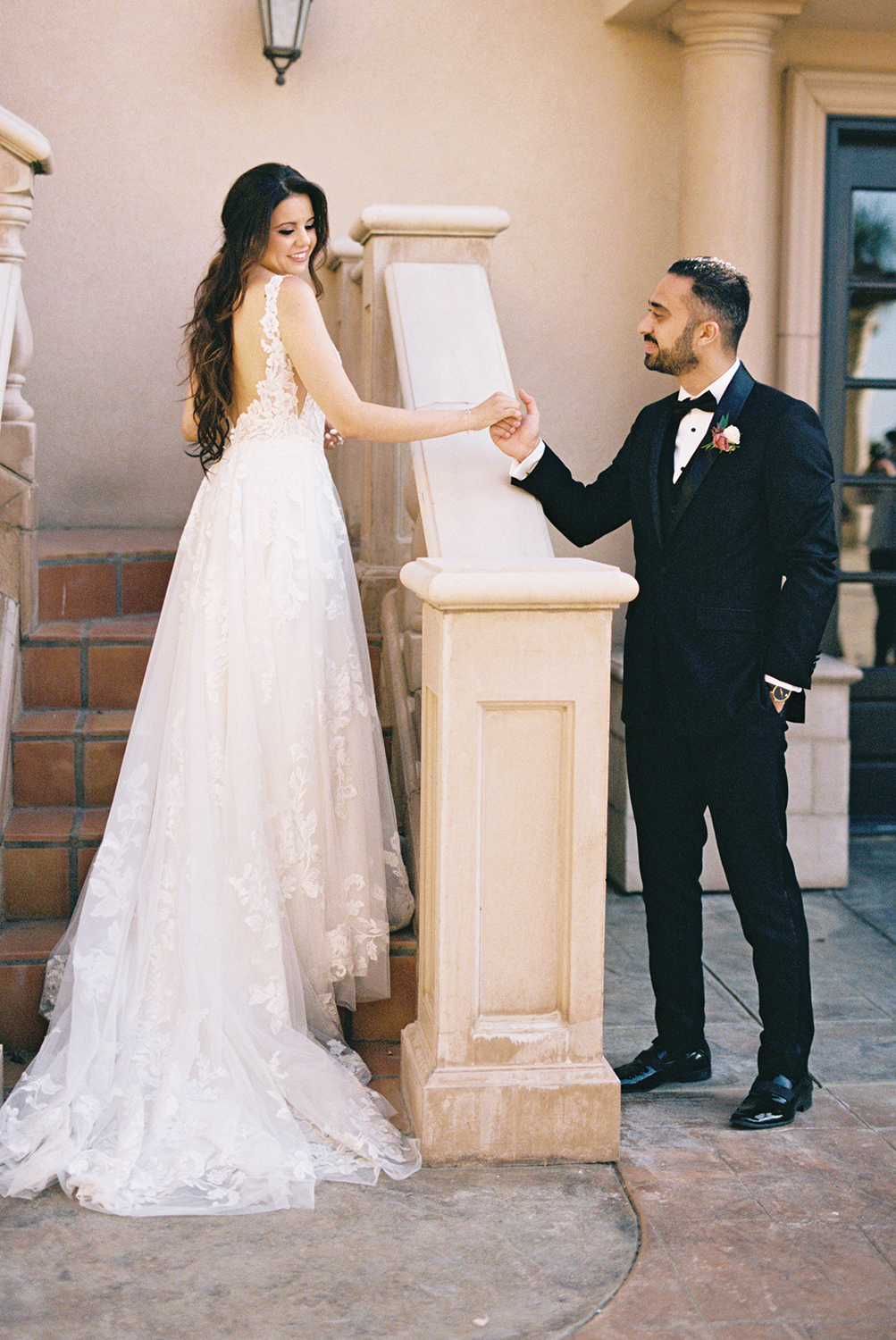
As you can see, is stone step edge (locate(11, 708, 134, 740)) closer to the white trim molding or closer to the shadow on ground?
the shadow on ground

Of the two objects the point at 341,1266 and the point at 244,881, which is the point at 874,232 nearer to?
the point at 244,881

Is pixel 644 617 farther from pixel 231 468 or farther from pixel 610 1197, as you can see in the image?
pixel 610 1197

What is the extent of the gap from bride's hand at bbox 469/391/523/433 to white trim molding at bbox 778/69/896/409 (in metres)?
2.67

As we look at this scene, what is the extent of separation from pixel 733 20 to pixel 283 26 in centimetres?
166

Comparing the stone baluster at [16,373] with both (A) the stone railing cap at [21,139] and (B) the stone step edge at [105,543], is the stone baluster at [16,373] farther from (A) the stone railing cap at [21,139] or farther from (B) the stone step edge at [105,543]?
(B) the stone step edge at [105,543]

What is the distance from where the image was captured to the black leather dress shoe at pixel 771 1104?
3342mm

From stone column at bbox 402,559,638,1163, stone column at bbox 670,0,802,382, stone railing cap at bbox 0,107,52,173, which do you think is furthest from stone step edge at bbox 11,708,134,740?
stone column at bbox 670,0,802,382

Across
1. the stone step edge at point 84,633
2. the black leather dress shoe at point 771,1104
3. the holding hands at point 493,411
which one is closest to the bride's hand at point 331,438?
the holding hands at point 493,411

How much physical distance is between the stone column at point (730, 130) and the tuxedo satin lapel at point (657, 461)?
2198mm

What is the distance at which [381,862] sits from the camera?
354cm

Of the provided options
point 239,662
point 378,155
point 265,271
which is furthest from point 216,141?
point 239,662

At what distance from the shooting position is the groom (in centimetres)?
328

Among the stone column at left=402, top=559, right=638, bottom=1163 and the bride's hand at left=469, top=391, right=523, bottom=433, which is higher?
the bride's hand at left=469, top=391, right=523, bottom=433

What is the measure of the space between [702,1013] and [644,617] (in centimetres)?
102
